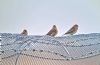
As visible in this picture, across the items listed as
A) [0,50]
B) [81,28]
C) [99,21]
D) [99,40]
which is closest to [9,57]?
[0,50]

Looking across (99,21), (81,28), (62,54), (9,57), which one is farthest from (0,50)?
(99,21)

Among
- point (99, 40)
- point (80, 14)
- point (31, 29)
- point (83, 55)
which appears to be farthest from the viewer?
point (80, 14)

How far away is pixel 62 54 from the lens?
94 centimetres

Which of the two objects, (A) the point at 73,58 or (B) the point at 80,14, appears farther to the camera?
(B) the point at 80,14

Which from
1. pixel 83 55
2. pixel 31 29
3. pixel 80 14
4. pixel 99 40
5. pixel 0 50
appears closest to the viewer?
pixel 0 50

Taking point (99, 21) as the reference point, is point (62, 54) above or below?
below

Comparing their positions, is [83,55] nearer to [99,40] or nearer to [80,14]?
[99,40]

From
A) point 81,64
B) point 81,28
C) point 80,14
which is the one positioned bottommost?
point 81,64

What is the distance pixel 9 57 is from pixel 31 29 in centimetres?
100

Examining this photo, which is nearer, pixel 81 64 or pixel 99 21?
pixel 81 64

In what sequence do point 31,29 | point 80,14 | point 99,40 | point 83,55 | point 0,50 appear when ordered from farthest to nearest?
point 80,14
point 31,29
point 99,40
point 83,55
point 0,50

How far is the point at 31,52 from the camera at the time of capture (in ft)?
2.93

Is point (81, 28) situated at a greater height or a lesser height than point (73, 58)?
greater

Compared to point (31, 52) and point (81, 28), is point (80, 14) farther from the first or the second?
point (31, 52)
